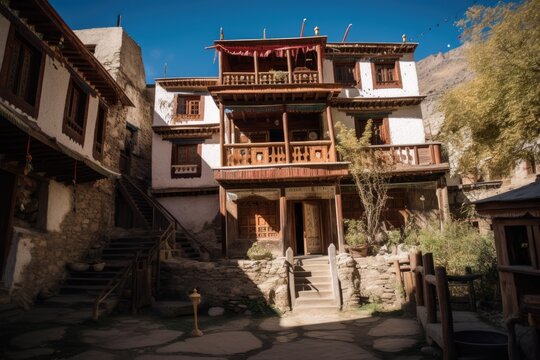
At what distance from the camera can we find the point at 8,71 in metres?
7.34

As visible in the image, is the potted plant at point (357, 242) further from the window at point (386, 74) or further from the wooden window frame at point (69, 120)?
the wooden window frame at point (69, 120)

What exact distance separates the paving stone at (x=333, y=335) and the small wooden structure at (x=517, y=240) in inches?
115

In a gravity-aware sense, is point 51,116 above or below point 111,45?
below

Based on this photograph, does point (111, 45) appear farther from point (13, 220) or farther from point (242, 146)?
point (13, 220)

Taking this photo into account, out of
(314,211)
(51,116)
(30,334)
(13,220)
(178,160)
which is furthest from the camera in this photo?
(178,160)

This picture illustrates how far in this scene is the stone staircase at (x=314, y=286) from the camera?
31.1ft

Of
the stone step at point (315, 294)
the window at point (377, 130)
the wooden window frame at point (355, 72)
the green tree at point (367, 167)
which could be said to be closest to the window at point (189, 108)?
the wooden window frame at point (355, 72)

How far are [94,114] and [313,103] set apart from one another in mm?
8632

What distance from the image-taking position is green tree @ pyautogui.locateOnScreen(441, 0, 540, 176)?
29.8ft

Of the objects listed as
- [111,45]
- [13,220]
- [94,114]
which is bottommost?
[13,220]

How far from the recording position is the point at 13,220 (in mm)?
8234

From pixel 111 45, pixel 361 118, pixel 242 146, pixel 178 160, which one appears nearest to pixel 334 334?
pixel 242 146

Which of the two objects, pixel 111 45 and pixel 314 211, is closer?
pixel 314 211

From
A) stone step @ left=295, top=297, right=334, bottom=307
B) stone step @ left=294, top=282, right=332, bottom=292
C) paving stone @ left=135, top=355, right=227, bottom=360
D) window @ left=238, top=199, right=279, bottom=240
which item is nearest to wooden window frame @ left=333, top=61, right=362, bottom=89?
window @ left=238, top=199, right=279, bottom=240
